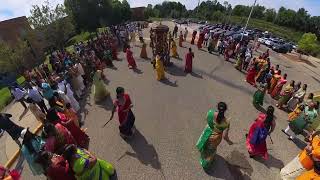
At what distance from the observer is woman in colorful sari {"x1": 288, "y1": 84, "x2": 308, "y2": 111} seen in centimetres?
1035

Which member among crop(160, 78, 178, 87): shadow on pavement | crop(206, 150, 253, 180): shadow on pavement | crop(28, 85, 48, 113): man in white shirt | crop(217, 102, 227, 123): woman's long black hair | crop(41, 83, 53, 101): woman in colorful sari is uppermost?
crop(217, 102, 227, 123): woman's long black hair

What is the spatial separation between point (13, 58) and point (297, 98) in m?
21.5

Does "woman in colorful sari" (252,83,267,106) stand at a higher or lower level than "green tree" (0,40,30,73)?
higher

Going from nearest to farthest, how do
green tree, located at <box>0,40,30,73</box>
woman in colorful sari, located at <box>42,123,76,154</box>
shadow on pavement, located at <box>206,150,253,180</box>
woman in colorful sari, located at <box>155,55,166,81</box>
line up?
1. woman in colorful sari, located at <box>42,123,76,154</box>
2. shadow on pavement, located at <box>206,150,253,180</box>
3. woman in colorful sari, located at <box>155,55,166,81</box>
4. green tree, located at <box>0,40,30,73</box>

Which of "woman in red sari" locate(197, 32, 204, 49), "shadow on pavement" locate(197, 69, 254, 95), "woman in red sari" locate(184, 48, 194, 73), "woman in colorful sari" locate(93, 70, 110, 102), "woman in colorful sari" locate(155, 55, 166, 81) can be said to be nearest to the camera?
"woman in colorful sari" locate(93, 70, 110, 102)

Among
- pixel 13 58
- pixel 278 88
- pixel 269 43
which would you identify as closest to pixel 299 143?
pixel 278 88

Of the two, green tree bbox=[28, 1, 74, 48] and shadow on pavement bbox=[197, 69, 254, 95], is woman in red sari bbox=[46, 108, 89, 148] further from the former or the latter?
green tree bbox=[28, 1, 74, 48]

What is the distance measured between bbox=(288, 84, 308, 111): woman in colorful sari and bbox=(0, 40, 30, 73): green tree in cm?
2089

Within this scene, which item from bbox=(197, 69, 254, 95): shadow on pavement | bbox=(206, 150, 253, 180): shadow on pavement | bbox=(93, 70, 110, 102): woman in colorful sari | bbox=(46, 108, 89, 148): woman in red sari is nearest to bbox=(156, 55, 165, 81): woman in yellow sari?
bbox=(197, 69, 254, 95): shadow on pavement

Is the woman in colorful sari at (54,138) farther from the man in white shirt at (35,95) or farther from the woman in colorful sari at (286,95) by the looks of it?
the woman in colorful sari at (286,95)

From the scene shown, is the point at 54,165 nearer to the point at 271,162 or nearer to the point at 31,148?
the point at 31,148

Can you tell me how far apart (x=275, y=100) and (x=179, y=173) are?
275 inches

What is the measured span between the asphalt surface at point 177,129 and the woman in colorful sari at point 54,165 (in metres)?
1.68

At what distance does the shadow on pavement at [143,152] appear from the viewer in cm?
724
